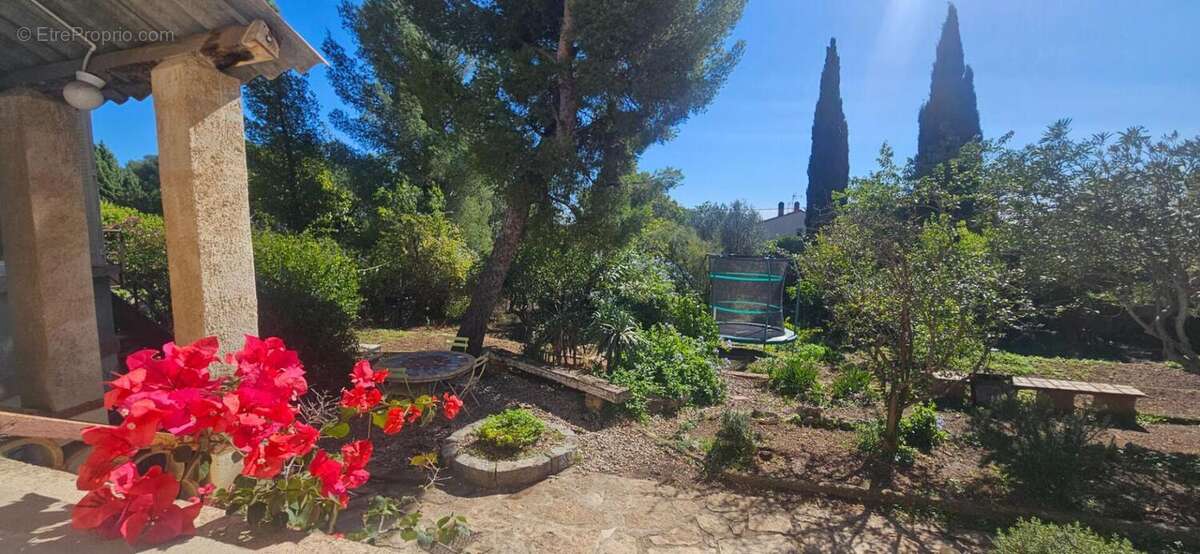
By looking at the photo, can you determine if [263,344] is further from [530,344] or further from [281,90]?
[281,90]

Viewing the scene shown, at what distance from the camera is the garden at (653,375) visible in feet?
4.58

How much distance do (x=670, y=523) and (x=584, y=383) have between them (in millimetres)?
1983

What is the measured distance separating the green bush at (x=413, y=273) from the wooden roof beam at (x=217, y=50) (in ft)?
22.4

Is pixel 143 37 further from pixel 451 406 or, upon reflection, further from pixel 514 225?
pixel 514 225

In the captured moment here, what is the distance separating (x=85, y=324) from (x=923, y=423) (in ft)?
19.9

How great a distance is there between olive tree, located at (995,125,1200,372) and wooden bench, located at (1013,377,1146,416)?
1.68 meters

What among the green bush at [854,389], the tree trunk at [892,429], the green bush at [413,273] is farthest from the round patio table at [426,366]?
the green bush at [413,273]

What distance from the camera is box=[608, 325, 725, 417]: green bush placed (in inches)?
199

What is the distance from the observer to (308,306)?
15.0 feet

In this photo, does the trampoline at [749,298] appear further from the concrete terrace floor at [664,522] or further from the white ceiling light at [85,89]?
the white ceiling light at [85,89]

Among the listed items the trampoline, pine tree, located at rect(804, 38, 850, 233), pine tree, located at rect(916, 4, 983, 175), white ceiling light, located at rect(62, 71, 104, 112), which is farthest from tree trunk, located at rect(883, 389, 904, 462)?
pine tree, located at rect(804, 38, 850, 233)

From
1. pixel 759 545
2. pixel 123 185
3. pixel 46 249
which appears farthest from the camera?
pixel 123 185

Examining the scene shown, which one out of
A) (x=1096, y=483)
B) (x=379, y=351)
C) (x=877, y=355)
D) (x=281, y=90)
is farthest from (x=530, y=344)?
(x=281, y=90)

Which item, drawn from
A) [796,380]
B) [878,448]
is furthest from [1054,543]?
[796,380]
